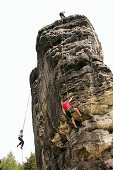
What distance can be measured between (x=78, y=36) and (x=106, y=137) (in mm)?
7184

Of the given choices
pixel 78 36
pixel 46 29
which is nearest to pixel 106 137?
pixel 78 36

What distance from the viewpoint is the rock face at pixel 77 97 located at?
7438mm

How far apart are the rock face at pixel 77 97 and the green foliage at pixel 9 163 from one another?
971 inches

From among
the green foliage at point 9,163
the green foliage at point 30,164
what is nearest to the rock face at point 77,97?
the green foliage at point 30,164

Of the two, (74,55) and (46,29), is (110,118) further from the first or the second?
(46,29)

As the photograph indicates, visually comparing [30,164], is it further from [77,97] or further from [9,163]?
[77,97]

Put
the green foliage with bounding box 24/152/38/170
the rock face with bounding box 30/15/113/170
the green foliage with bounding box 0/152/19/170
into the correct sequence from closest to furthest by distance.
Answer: the rock face with bounding box 30/15/113/170, the green foliage with bounding box 24/152/38/170, the green foliage with bounding box 0/152/19/170

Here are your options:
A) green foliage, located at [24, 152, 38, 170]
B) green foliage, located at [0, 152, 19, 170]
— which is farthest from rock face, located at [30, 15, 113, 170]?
green foliage, located at [0, 152, 19, 170]

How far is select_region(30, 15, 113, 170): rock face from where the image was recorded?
7.44m

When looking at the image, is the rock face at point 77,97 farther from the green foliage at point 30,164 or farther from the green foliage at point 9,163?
the green foliage at point 9,163

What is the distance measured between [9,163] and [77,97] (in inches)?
1245

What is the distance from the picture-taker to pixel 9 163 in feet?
114

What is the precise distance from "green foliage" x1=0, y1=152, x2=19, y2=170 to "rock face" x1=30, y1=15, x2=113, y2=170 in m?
24.7

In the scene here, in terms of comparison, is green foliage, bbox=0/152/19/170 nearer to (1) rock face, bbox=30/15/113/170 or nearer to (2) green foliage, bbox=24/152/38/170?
(2) green foliage, bbox=24/152/38/170
